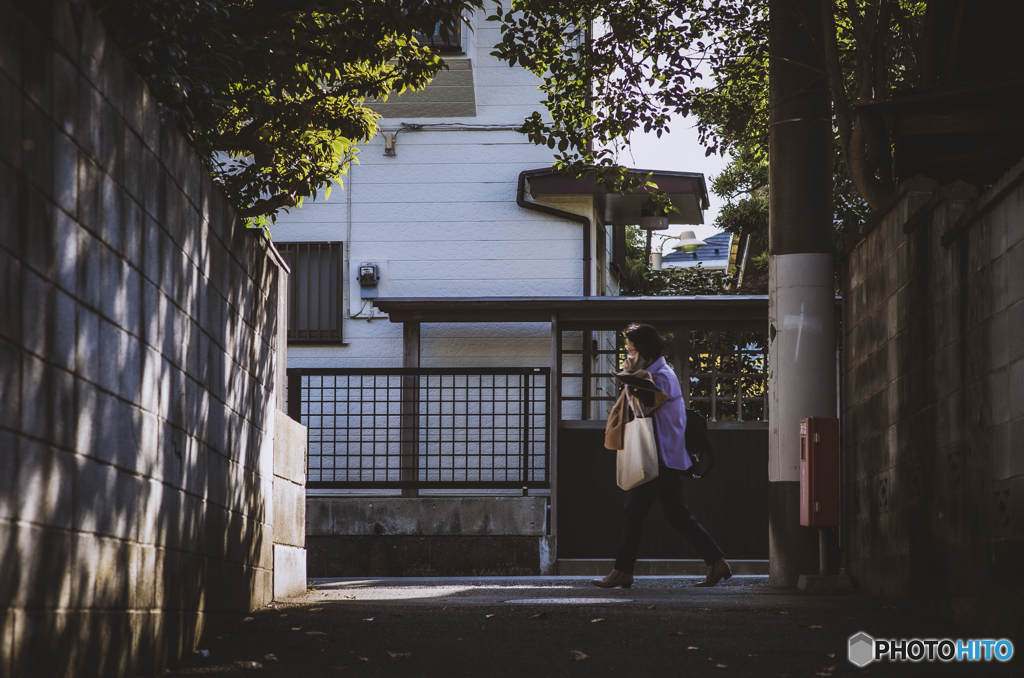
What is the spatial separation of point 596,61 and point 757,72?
192 cm

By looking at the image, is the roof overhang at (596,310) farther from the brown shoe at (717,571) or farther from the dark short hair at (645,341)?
the brown shoe at (717,571)

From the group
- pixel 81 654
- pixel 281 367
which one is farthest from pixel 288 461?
pixel 81 654

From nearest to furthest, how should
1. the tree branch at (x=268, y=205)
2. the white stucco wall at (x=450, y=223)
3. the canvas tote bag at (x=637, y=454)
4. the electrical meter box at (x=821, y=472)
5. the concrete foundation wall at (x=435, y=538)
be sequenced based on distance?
the electrical meter box at (x=821, y=472), the canvas tote bag at (x=637, y=454), the tree branch at (x=268, y=205), the concrete foundation wall at (x=435, y=538), the white stucco wall at (x=450, y=223)

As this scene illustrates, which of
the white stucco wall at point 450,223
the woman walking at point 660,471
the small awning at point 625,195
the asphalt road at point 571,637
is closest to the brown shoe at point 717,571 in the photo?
the woman walking at point 660,471

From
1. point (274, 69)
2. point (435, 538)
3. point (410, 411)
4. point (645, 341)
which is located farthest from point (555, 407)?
point (274, 69)

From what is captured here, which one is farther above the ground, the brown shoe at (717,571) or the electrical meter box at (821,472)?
the electrical meter box at (821,472)

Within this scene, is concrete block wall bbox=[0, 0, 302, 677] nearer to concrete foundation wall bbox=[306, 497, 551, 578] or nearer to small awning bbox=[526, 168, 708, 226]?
concrete foundation wall bbox=[306, 497, 551, 578]

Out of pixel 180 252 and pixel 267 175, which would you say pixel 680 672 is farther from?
pixel 267 175

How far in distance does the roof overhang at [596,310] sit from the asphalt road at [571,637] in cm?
651

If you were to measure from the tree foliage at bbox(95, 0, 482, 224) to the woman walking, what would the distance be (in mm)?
2820

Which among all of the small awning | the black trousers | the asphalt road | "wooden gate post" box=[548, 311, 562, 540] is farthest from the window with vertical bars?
the asphalt road

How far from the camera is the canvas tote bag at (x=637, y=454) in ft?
27.3

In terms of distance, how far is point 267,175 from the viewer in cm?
934

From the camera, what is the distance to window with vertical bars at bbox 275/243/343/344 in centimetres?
1552
